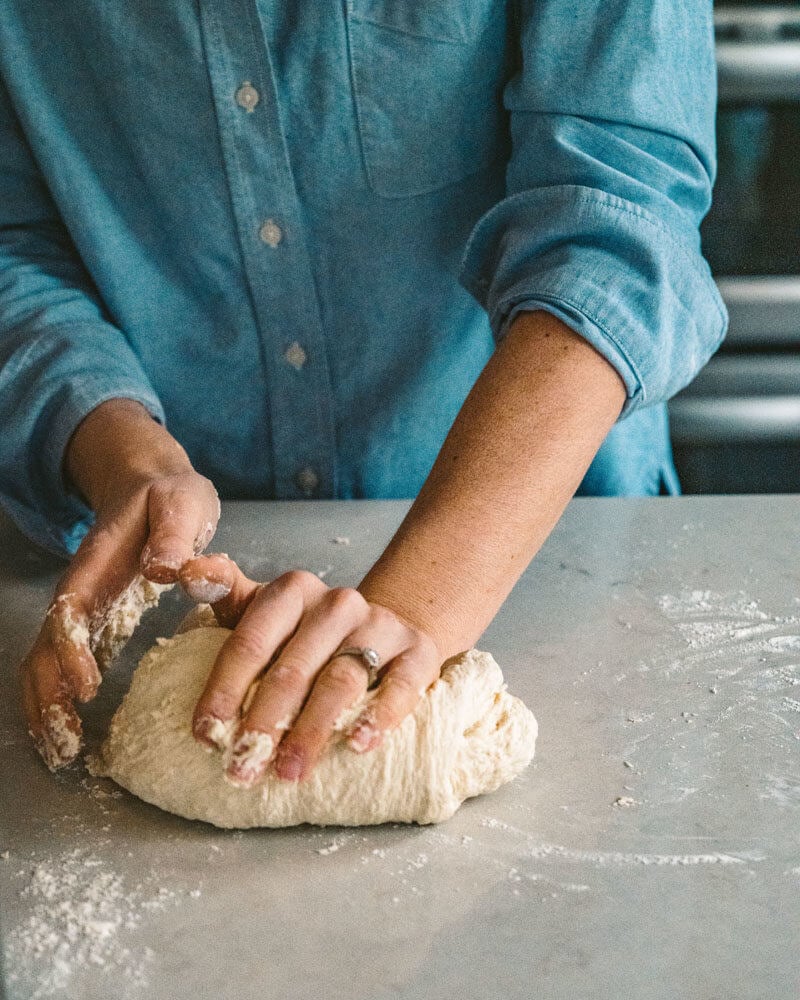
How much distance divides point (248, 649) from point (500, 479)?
0.29 m

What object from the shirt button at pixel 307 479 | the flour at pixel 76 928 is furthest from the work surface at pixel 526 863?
the shirt button at pixel 307 479

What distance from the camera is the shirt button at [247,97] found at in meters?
1.17

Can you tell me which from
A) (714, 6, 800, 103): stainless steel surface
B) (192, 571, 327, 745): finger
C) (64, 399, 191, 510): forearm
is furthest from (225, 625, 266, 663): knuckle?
(714, 6, 800, 103): stainless steel surface

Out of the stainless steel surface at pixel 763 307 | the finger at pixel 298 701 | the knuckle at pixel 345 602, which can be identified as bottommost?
the stainless steel surface at pixel 763 307

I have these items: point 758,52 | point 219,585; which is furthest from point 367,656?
point 758,52

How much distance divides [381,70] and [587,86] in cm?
26

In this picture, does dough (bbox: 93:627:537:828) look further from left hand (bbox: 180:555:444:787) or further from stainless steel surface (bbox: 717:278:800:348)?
stainless steel surface (bbox: 717:278:800:348)

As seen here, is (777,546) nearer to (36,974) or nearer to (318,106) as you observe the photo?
(318,106)

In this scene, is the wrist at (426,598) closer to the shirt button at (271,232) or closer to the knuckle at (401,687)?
the knuckle at (401,687)

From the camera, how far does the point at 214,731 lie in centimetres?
79

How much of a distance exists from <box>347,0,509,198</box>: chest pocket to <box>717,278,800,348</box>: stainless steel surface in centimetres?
58

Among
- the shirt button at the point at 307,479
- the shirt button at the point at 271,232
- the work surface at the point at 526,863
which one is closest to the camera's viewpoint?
the work surface at the point at 526,863

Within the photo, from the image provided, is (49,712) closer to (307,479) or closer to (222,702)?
(222,702)

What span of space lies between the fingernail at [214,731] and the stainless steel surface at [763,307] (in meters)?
1.17
